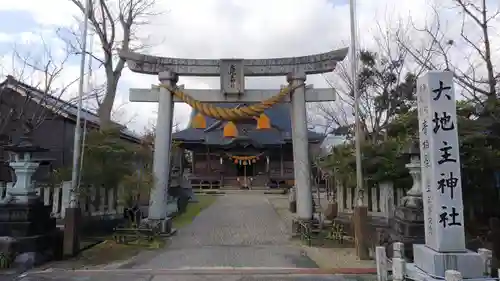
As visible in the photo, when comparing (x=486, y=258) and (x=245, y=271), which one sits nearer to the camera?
(x=486, y=258)

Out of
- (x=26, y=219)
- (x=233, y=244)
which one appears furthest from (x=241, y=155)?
(x=26, y=219)

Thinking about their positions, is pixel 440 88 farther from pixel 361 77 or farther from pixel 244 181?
pixel 244 181

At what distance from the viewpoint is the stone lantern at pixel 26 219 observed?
887cm

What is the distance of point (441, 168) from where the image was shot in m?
6.42

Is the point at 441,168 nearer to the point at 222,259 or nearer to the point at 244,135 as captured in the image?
the point at 222,259

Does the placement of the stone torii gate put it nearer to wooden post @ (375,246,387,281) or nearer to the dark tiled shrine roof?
wooden post @ (375,246,387,281)

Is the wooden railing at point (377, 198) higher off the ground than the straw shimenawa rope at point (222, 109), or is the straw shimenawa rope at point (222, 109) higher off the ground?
the straw shimenawa rope at point (222, 109)

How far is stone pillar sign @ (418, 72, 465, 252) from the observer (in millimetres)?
6215

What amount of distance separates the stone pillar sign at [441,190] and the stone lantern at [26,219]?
7929 mm

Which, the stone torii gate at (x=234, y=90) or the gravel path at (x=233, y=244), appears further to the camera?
the stone torii gate at (x=234, y=90)

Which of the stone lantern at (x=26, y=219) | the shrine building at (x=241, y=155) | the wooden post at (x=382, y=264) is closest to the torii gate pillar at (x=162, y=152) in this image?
the stone lantern at (x=26, y=219)

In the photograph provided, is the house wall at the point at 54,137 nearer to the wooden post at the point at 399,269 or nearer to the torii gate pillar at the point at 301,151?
the torii gate pillar at the point at 301,151

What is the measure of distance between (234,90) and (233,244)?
538 centimetres

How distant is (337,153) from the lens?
14.2 meters
